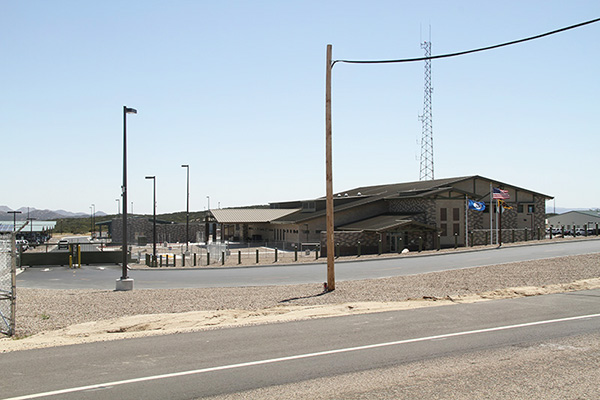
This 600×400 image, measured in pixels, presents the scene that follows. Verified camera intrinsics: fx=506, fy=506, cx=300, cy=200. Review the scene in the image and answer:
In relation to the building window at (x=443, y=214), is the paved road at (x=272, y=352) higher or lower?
lower

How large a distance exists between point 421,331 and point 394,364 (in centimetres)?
239

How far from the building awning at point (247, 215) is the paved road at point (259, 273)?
26.4 metres

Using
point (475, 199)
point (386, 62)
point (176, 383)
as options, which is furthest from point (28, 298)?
point (475, 199)

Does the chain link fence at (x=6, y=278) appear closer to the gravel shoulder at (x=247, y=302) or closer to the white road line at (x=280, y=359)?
the gravel shoulder at (x=247, y=302)

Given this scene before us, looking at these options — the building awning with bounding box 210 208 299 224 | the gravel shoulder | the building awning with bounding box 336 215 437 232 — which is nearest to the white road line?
the gravel shoulder

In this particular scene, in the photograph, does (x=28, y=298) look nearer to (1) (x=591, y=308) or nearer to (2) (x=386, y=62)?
(2) (x=386, y=62)

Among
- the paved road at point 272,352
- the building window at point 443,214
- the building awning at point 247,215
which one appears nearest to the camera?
the paved road at point 272,352

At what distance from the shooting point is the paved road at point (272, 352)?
6.92 m

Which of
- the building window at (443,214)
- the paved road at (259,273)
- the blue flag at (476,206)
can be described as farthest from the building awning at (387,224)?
the paved road at (259,273)

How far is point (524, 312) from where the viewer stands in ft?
37.9

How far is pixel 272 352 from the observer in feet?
28.0

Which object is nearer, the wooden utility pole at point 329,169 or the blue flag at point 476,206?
the wooden utility pole at point 329,169

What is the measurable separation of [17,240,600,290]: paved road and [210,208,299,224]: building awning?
26353mm

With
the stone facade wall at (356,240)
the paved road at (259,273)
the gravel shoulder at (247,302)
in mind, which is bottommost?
the paved road at (259,273)
